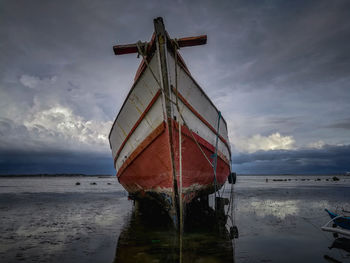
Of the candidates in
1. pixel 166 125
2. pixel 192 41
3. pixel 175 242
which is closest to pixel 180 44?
pixel 192 41

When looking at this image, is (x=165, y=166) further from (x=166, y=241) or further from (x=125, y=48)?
(x=125, y=48)

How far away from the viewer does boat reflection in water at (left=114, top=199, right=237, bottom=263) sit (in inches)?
151

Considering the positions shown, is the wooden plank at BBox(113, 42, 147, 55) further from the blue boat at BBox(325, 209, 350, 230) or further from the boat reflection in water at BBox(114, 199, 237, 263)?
the blue boat at BBox(325, 209, 350, 230)

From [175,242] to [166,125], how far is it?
2605 millimetres

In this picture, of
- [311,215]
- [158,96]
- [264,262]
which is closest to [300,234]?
[264,262]

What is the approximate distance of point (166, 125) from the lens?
16.9 feet

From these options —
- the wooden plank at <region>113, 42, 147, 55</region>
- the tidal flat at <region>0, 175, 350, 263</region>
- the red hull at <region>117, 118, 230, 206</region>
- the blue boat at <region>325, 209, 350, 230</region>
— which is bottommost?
the tidal flat at <region>0, 175, 350, 263</region>

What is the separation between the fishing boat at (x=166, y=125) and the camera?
5.18 m

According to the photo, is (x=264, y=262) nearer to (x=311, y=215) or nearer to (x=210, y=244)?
(x=210, y=244)

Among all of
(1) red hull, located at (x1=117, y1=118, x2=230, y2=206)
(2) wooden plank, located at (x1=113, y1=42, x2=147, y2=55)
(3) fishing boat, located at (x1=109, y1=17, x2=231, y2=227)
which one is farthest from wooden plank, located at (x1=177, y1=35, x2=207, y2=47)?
(1) red hull, located at (x1=117, y1=118, x2=230, y2=206)

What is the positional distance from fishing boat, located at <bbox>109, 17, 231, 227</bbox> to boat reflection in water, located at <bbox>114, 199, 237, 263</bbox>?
623 mm

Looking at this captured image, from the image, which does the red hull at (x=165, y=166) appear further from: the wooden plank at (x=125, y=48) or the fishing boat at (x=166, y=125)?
the wooden plank at (x=125, y=48)

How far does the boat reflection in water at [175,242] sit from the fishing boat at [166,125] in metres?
0.62

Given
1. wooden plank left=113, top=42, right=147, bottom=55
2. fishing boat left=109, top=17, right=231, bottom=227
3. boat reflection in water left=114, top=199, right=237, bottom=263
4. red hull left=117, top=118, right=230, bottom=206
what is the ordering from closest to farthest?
1. boat reflection in water left=114, top=199, right=237, bottom=263
2. fishing boat left=109, top=17, right=231, bottom=227
3. red hull left=117, top=118, right=230, bottom=206
4. wooden plank left=113, top=42, right=147, bottom=55
